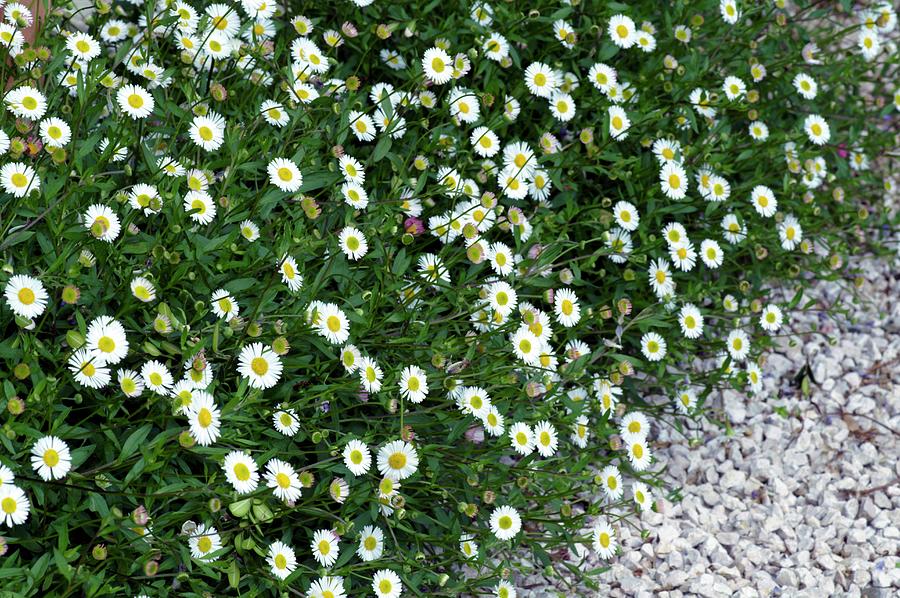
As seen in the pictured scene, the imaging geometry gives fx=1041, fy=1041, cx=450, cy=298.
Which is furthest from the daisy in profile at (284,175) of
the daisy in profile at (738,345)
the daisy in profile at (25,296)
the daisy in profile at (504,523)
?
the daisy in profile at (738,345)


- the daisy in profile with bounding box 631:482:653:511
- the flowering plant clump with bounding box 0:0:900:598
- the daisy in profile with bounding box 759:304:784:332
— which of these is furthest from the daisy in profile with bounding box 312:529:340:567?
the daisy in profile with bounding box 759:304:784:332

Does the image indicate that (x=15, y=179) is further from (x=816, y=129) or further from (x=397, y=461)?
(x=816, y=129)

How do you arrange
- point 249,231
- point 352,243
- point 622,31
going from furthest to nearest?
point 622,31
point 352,243
point 249,231

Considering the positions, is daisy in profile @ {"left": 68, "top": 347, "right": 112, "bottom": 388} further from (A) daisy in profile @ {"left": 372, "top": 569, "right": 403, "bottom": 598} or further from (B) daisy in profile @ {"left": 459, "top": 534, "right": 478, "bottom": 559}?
(B) daisy in profile @ {"left": 459, "top": 534, "right": 478, "bottom": 559}

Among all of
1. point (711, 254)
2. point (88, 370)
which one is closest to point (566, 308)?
point (711, 254)

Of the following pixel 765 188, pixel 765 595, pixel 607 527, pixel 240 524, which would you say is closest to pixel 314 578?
pixel 240 524

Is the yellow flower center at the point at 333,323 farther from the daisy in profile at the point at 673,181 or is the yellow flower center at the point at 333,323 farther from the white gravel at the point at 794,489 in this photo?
the daisy in profile at the point at 673,181
